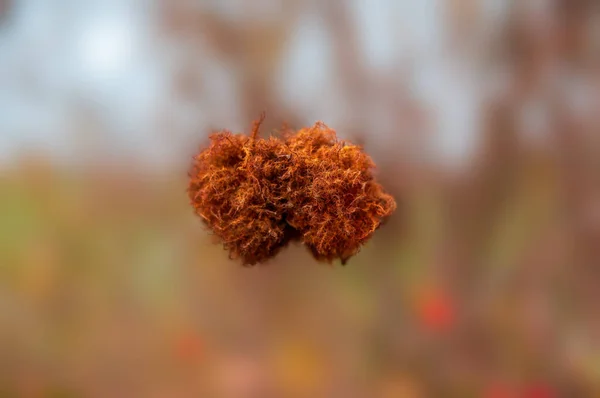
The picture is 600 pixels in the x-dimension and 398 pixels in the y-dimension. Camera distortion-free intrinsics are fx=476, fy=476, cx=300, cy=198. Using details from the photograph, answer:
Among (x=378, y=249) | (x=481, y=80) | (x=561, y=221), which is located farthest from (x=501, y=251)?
(x=481, y=80)

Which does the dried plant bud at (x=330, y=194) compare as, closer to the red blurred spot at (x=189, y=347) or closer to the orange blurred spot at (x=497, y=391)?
the red blurred spot at (x=189, y=347)

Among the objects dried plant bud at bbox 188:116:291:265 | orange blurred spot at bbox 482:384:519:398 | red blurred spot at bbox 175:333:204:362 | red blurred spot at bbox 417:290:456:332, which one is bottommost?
red blurred spot at bbox 175:333:204:362

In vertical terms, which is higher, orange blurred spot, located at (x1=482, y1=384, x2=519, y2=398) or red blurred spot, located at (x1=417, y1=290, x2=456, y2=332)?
red blurred spot, located at (x1=417, y1=290, x2=456, y2=332)

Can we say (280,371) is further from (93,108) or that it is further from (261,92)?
(93,108)

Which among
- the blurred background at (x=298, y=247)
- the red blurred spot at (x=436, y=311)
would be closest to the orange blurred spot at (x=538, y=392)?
the blurred background at (x=298, y=247)

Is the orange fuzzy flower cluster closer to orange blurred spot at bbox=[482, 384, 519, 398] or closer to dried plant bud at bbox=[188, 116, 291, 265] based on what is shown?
dried plant bud at bbox=[188, 116, 291, 265]

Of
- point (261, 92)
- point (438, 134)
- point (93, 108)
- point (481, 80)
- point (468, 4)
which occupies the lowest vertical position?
point (93, 108)

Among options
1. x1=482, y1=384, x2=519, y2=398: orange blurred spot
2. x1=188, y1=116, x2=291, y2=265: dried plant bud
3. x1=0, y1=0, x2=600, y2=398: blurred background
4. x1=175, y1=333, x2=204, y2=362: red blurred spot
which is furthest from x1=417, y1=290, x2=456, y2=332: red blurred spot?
x1=175, y1=333, x2=204, y2=362: red blurred spot
